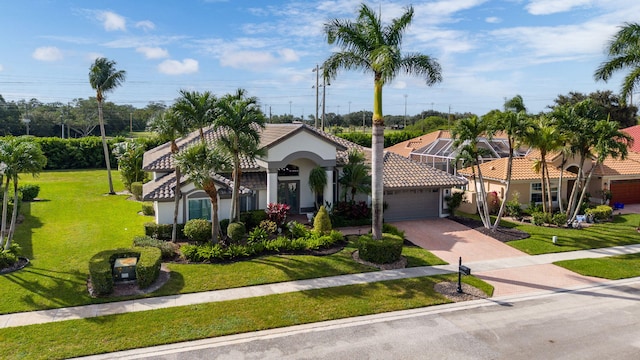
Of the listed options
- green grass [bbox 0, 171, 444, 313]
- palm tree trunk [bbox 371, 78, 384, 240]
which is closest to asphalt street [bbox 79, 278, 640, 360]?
green grass [bbox 0, 171, 444, 313]

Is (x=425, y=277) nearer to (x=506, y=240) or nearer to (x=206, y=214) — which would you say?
(x=506, y=240)

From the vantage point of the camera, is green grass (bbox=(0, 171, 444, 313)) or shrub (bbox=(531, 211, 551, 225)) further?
shrub (bbox=(531, 211, 551, 225))

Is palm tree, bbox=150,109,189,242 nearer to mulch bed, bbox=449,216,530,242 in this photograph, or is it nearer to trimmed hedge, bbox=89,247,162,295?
trimmed hedge, bbox=89,247,162,295

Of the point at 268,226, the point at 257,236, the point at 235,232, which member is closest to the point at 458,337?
the point at 257,236

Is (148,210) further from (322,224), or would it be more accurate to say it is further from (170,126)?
(322,224)

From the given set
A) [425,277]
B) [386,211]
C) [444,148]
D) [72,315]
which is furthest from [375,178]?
[444,148]
